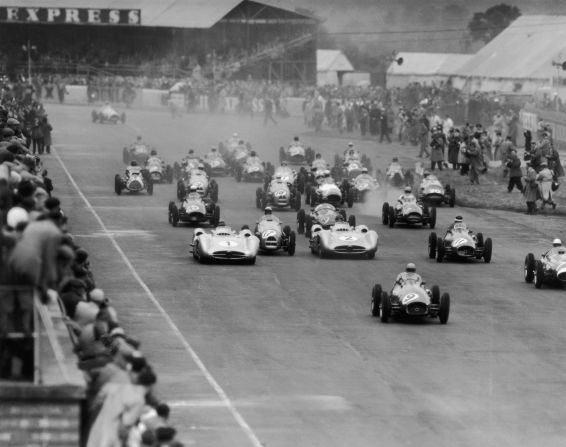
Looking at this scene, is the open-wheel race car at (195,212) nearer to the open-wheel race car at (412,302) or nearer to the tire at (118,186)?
the tire at (118,186)

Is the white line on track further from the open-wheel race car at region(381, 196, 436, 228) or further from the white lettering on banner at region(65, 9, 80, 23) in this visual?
the white lettering on banner at region(65, 9, 80, 23)

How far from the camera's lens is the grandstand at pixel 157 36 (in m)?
113

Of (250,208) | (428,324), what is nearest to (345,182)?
(250,208)

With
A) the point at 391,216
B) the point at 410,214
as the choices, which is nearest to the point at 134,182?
the point at 391,216

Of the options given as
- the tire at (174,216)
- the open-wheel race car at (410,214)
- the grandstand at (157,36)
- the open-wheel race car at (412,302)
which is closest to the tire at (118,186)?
the tire at (174,216)

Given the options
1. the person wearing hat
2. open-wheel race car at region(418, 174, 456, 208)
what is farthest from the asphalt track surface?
open-wheel race car at region(418, 174, 456, 208)

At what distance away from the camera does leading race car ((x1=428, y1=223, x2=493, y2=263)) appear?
128 feet

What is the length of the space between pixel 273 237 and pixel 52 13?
76.5m

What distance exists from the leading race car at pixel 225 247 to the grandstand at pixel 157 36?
245ft

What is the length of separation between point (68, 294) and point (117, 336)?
262 centimetres

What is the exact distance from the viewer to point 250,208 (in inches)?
2016

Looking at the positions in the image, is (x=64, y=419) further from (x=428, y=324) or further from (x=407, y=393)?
(x=428, y=324)

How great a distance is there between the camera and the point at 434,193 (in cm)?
5150

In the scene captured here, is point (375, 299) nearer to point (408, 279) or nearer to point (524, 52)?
point (408, 279)
